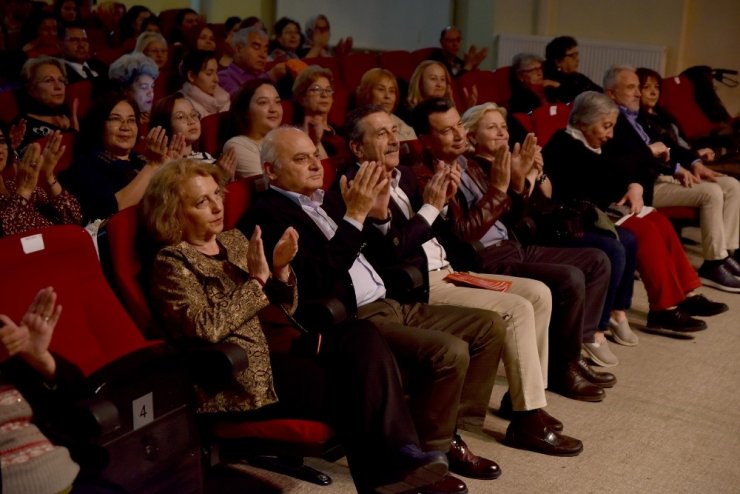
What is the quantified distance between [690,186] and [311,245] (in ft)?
9.44

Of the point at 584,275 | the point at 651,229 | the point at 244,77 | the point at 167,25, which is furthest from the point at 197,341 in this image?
the point at 167,25

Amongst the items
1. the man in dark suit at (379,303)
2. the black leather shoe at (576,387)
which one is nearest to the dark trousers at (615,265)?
the black leather shoe at (576,387)

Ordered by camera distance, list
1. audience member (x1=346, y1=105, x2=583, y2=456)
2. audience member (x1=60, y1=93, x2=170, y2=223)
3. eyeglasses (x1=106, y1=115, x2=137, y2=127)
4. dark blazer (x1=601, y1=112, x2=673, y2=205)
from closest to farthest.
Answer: audience member (x1=346, y1=105, x2=583, y2=456)
audience member (x1=60, y1=93, x2=170, y2=223)
eyeglasses (x1=106, y1=115, x2=137, y2=127)
dark blazer (x1=601, y1=112, x2=673, y2=205)

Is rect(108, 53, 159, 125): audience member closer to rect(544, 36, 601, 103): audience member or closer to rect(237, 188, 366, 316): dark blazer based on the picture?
rect(237, 188, 366, 316): dark blazer

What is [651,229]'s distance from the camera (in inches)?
172

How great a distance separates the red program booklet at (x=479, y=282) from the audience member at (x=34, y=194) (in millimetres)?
1267

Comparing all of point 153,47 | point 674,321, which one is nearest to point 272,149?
point 674,321

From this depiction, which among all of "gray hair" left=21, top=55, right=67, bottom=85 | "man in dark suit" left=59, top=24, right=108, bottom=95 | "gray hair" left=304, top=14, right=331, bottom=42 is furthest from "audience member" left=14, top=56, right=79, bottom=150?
"gray hair" left=304, top=14, right=331, bottom=42

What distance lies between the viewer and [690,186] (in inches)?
199

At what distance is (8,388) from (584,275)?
7.62 ft

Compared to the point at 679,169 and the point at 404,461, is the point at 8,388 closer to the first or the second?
the point at 404,461

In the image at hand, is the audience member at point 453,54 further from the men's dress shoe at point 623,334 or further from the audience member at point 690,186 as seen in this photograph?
the men's dress shoe at point 623,334

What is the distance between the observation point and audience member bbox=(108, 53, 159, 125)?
4.65 meters

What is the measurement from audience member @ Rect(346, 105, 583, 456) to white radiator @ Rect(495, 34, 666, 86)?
17.4 ft
